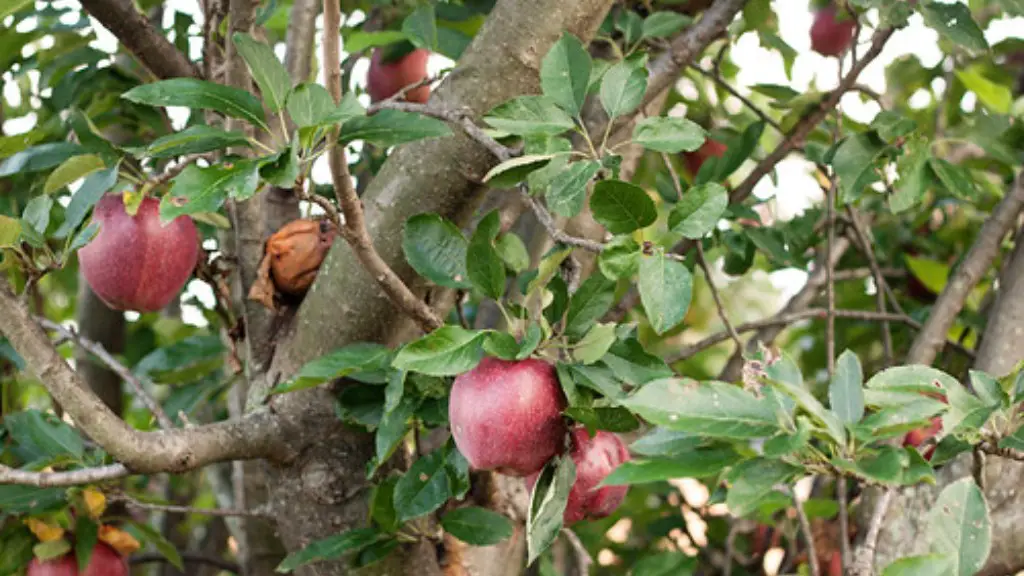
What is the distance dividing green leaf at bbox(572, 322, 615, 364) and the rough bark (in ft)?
0.84

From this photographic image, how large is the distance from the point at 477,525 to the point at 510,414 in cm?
29

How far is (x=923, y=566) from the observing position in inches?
26.6

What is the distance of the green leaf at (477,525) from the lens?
3.49 feet

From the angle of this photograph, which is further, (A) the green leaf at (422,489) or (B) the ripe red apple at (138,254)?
(B) the ripe red apple at (138,254)

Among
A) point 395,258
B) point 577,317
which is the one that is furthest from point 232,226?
point 577,317

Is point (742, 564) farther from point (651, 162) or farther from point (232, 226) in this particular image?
point (232, 226)

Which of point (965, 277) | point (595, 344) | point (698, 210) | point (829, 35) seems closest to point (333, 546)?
point (595, 344)

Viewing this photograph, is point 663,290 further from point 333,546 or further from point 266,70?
point 333,546

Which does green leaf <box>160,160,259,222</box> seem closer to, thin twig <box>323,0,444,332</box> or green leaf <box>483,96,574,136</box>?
thin twig <box>323,0,444,332</box>

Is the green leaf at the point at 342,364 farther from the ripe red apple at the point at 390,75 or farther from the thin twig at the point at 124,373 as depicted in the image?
the ripe red apple at the point at 390,75

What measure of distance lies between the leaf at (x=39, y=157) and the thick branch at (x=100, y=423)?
0.23 m

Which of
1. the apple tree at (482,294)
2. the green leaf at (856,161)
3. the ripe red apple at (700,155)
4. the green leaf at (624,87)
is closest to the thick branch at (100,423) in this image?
the apple tree at (482,294)

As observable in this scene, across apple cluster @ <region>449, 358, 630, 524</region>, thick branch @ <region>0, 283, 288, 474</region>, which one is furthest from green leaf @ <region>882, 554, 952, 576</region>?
thick branch @ <region>0, 283, 288, 474</region>

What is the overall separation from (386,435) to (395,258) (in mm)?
172
